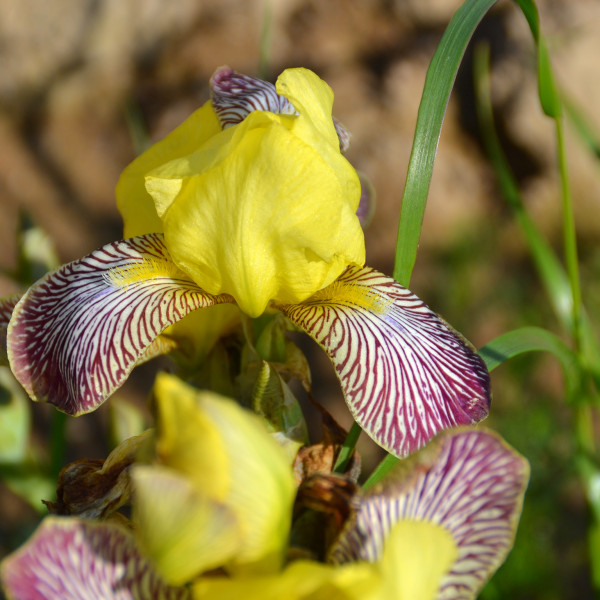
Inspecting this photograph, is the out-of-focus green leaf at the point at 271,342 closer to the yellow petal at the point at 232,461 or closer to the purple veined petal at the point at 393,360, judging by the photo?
the purple veined petal at the point at 393,360

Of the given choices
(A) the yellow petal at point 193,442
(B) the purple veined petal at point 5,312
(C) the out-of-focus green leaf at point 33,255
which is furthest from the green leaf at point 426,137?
(C) the out-of-focus green leaf at point 33,255

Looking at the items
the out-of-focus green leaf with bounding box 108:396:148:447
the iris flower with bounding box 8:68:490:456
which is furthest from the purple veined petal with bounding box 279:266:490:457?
the out-of-focus green leaf with bounding box 108:396:148:447

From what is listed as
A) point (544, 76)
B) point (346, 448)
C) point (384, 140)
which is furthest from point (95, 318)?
point (384, 140)

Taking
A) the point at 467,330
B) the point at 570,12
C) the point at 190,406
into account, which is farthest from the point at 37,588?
the point at 570,12

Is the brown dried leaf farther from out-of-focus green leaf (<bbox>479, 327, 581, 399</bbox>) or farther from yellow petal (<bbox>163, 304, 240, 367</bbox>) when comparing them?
out-of-focus green leaf (<bbox>479, 327, 581, 399</bbox>)

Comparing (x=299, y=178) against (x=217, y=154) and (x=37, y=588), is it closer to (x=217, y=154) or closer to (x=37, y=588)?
(x=217, y=154)

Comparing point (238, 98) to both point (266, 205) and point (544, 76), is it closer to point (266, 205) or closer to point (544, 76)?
point (266, 205)

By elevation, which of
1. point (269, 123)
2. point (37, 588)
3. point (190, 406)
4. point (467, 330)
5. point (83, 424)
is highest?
point (269, 123)
